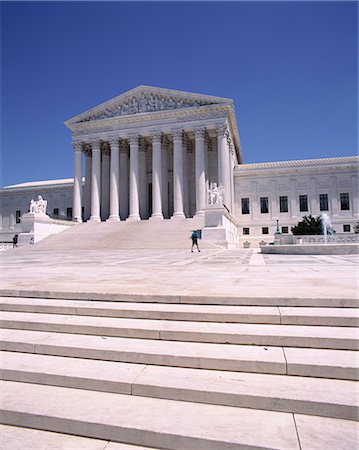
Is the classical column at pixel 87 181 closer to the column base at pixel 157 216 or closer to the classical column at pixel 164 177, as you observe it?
the column base at pixel 157 216

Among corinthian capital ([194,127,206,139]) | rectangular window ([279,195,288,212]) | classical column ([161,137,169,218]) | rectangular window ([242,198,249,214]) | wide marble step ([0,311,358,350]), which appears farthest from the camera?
rectangular window ([242,198,249,214])

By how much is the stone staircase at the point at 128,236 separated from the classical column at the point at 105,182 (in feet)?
22.9

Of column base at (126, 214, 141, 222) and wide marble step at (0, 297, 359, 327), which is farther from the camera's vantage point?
column base at (126, 214, 141, 222)

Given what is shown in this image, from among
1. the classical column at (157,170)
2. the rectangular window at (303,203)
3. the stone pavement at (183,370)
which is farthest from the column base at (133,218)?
the stone pavement at (183,370)

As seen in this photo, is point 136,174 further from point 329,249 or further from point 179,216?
point 329,249

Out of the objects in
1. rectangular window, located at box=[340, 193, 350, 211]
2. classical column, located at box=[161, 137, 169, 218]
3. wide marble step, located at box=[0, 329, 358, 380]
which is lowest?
wide marble step, located at box=[0, 329, 358, 380]

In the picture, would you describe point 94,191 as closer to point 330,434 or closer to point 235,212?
point 235,212

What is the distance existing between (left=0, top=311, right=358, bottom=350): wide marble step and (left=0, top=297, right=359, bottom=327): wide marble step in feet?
0.28

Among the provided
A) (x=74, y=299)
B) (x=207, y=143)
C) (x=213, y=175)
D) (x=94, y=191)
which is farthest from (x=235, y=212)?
(x=74, y=299)

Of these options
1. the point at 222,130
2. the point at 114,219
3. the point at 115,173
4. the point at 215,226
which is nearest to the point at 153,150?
the point at 115,173

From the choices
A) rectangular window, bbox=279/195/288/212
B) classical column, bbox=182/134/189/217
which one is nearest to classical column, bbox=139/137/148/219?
classical column, bbox=182/134/189/217

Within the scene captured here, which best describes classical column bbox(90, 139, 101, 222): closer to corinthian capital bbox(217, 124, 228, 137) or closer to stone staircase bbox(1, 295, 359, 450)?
corinthian capital bbox(217, 124, 228, 137)

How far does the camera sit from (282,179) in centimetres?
4844

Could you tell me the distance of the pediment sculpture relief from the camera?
42812mm
